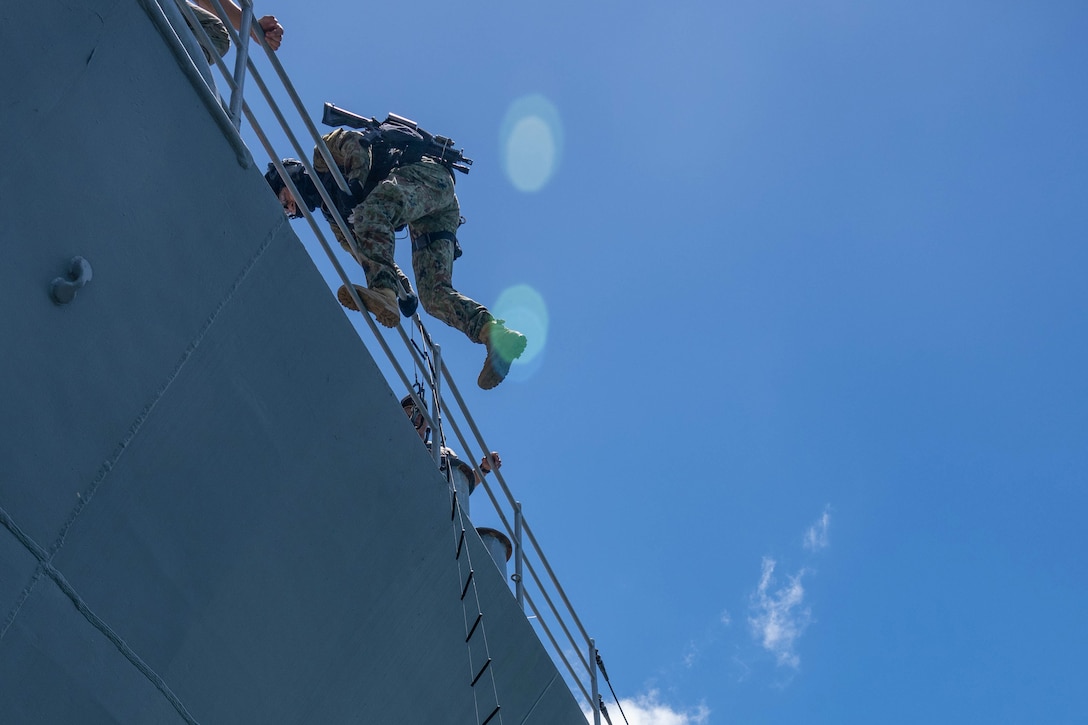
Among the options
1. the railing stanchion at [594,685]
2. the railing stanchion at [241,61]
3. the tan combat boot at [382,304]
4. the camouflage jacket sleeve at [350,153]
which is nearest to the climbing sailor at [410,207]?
the camouflage jacket sleeve at [350,153]

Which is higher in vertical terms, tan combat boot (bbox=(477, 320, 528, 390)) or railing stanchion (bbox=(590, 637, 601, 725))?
tan combat boot (bbox=(477, 320, 528, 390))

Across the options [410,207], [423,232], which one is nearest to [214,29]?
[410,207]

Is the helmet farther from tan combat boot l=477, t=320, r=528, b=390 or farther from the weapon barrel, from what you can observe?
tan combat boot l=477, t=320, r=528, b=390

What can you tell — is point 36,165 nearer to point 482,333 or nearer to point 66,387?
point 66,387

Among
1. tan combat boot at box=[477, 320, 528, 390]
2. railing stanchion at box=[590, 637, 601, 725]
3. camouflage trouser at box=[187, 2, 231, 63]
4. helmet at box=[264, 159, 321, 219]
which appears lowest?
railing stanchion at box=[590, 637, 601, 725]

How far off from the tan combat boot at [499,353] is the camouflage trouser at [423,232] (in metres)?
0.23

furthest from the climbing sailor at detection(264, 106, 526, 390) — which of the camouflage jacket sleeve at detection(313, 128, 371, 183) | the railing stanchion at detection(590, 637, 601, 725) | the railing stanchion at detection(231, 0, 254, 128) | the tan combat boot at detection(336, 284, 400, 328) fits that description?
the railing stanchion at detection(590, 637, 601, 725)

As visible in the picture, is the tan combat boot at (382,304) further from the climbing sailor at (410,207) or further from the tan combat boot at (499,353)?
the tan combat boot at (499,353)

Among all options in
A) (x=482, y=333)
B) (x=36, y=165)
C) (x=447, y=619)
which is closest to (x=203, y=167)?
(x=36, y=165)

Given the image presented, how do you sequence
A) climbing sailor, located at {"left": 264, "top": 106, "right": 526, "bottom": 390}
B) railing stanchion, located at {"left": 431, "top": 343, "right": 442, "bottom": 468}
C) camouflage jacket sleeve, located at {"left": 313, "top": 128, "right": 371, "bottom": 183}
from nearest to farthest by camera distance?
railing stanchion, located at {"left": 431, "top": 343, "right": 442, "bottom": 468} < climbing sailor, located at {"left": 264, "top": 106, "right": 526, "bottom": 390} < camouflage jacket sleeve, located at {"left": 313, "top": 128, "right": 371, "bottom": 183}

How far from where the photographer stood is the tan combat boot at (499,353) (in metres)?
7.08

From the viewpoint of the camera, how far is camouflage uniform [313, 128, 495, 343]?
21.8ft

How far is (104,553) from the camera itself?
373 cm

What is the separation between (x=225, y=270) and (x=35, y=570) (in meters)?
1.33
